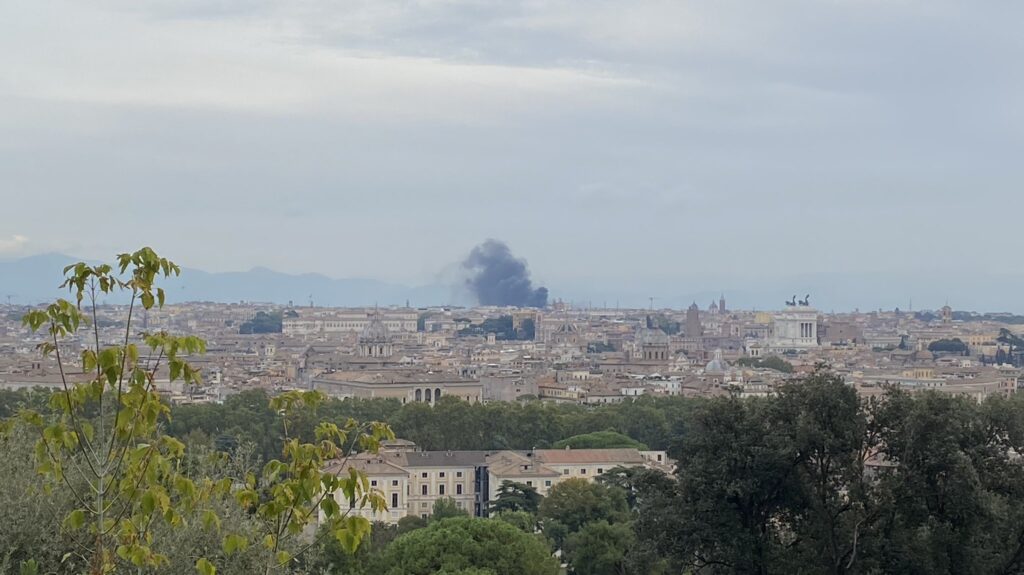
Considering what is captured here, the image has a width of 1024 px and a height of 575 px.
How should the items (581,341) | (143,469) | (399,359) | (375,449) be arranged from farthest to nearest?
(581,341), (399,359), (375,449), (143,469)

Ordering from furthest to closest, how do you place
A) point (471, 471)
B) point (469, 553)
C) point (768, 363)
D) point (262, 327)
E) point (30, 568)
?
point (262, 327), point (768, 363), point (471, 471), point (469, 553), point (30, 568)

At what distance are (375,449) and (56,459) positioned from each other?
1.41 metres

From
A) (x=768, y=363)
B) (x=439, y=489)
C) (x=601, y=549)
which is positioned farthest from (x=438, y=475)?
(x=768, y=363)

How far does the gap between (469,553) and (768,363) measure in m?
94.2

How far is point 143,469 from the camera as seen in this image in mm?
6793

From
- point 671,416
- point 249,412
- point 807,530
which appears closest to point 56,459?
point 807,530

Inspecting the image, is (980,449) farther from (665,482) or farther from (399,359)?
(399,359)

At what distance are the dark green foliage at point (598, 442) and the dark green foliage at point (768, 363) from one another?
186 ft

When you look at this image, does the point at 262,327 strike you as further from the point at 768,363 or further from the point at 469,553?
the point at 469,553

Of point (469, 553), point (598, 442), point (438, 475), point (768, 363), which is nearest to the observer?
point (469, 553)

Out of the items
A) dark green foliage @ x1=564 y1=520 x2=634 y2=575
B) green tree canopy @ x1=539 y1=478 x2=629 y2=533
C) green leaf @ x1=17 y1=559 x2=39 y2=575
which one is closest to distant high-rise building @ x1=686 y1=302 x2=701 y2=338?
green tree canopy @ x1=539 y1=478 x2=629 y2=533

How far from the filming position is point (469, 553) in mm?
24438

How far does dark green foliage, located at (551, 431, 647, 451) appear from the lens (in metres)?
52.2

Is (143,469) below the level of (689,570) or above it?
above
